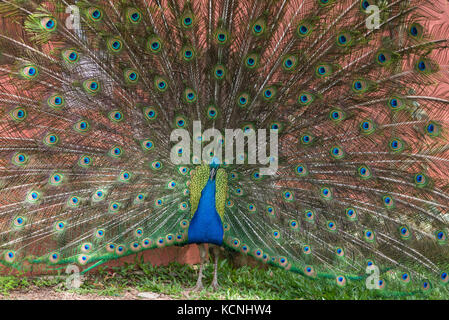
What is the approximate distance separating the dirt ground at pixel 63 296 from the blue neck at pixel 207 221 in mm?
671

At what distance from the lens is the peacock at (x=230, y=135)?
11.5 feet

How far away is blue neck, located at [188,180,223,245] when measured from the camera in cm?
369

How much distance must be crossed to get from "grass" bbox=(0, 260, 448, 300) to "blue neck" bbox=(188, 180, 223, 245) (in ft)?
1.80

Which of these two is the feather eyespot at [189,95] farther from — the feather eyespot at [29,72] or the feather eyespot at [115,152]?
the feather eyespot at [29,72]

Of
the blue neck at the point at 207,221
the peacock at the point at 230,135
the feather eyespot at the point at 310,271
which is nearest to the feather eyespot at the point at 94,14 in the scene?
the peacock at the point at 230,135

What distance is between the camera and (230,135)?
3889 mm

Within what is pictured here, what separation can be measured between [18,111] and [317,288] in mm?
3184

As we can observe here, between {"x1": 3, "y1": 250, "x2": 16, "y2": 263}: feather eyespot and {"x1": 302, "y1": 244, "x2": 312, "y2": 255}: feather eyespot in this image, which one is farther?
{"x1": 302, "y1": 244, "x2": 312, "y2": 255}: feather eyespot

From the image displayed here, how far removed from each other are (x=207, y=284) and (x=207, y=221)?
901 millimetres

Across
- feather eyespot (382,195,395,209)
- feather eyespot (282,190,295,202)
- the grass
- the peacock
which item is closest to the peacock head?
the peacock

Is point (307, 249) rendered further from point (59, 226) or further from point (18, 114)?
point (18, 114)

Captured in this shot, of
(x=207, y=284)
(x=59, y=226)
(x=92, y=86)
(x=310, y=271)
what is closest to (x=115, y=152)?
(x=92, y=86)

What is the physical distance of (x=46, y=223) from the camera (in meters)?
3.81

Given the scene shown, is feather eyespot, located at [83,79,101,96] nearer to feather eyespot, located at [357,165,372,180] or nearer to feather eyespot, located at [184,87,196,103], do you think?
feather eyespot, located at [184,87,196,103]
